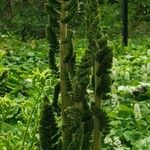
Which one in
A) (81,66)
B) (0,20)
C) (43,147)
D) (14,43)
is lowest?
(43,147)

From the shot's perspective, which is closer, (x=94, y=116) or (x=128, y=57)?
(x=94, y=116)

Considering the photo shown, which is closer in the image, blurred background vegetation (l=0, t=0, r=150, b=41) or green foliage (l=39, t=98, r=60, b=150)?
green foliage (l=39, t=98, r=60, b=150)

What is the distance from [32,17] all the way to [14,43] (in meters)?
4.68

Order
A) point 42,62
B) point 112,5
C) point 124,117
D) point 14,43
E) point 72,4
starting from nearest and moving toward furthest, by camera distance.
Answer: point 72,4 < point 124,117 < point 42,62 < point 14,43 < point 112,5

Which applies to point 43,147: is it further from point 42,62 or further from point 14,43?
point 14,43

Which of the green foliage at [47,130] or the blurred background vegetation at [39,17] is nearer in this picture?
the green foliage at [47,130]

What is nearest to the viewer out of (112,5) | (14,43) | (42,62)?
(42,62)

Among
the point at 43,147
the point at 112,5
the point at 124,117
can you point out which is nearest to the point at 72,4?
the point at 43,147

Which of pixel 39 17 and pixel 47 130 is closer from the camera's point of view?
pixel 47 130

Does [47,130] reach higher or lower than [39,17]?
lower

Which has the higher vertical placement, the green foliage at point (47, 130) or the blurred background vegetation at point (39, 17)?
the blurred background vegetation at point (39, 17)

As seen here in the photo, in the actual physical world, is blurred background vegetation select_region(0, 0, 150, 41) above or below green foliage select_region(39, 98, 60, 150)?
above

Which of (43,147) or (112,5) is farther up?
(112,5)

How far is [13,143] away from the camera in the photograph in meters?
2.14
